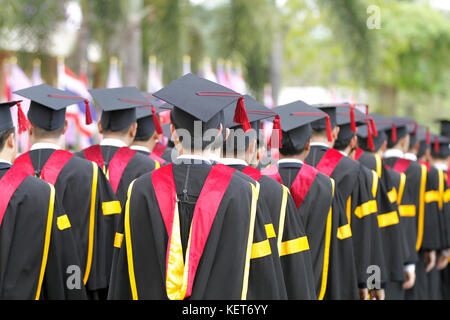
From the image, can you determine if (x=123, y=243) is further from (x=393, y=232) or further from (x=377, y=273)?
(x=393, y=232)

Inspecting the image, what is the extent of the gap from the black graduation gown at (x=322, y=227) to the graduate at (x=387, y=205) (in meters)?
1.04

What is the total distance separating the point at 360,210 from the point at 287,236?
1.33m

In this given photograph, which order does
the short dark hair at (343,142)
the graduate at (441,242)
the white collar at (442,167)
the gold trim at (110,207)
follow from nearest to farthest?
the gold trim at (110,207)
the short dark hair at (343,142)
the graduate at (441,242)
the white collar at (442,167)

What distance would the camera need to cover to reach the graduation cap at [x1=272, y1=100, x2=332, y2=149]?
12.5 feet

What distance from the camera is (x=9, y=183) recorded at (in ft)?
9.66

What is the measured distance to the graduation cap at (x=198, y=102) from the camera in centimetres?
275

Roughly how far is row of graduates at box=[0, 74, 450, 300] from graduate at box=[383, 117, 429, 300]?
0.04m

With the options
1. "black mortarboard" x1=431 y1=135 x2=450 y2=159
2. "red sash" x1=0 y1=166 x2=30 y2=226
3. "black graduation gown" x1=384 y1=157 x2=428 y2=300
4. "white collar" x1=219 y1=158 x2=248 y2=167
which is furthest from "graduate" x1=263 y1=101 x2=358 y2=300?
"black mortarboard" x1=431 y1=135 x2=450 y2=159

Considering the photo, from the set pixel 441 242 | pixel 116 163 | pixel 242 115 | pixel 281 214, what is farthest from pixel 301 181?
pixel 441 242

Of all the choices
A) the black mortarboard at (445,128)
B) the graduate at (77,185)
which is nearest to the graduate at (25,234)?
the graduate at (77,185)

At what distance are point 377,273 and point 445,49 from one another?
17.0 metres

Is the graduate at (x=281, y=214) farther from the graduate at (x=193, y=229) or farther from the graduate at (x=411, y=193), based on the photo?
the graduate at (x=411, y=193)

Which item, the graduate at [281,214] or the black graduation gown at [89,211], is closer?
the graduate at [281,214]
